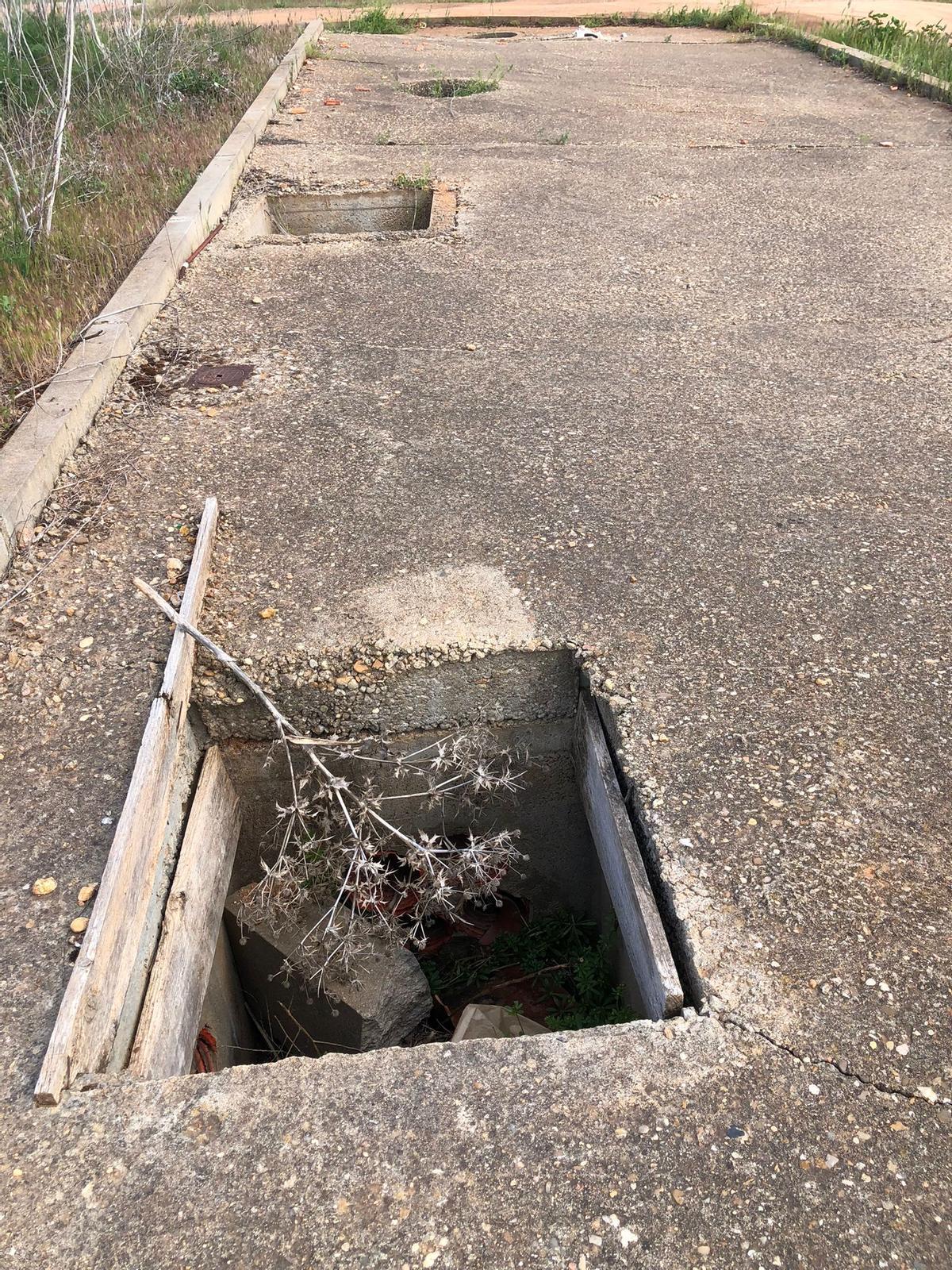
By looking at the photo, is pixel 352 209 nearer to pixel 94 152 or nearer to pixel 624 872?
pixel 94 152

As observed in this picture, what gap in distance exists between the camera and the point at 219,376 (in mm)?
4172

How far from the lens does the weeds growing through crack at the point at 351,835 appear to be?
259 cm

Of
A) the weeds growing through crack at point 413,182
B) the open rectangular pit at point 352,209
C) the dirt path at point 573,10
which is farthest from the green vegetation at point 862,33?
the open rectangular pit at point 352,209

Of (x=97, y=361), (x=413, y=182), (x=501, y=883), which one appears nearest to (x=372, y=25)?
(x=413, y=182)

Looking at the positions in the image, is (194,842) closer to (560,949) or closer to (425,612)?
(425,612)

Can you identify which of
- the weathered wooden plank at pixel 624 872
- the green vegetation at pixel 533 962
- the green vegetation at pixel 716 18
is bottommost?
the green vegetation at pixel 533 962

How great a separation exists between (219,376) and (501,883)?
245 cm

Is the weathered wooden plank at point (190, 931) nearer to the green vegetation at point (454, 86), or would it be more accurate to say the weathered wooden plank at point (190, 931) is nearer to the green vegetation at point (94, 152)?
the green vegetation at point (94, 152)

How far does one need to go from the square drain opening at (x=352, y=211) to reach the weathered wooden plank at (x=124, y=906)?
4.32 m

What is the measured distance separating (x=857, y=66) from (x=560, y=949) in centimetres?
984

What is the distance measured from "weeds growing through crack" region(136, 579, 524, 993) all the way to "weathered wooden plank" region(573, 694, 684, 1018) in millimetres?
220

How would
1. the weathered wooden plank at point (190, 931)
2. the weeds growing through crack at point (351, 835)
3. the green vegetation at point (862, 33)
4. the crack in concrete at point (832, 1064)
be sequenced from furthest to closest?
the green vegetation at point (862, 33)
the weeds growing through crack at point (351, 835)
the weathered wooden plank at point (190, 931)
the crack in concrete at point (832, 1064)

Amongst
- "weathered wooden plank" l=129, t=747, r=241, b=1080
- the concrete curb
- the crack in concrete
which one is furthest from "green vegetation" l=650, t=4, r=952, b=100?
the crack in concrete

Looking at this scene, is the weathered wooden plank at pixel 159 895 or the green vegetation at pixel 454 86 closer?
the weathered wooden plank at pixel 159 895
